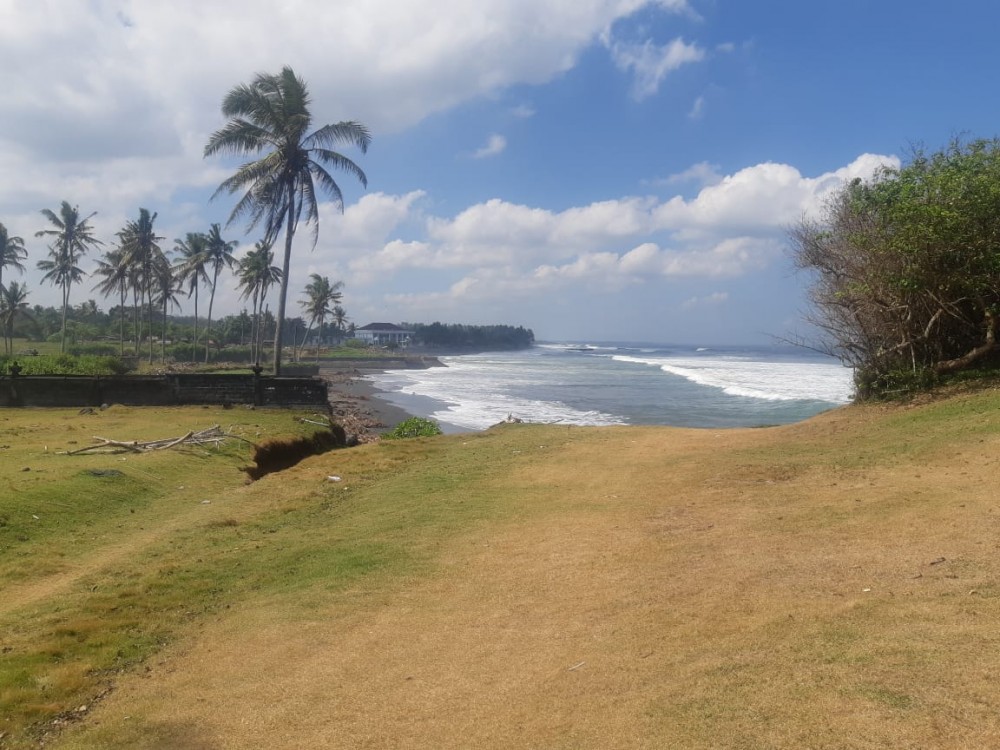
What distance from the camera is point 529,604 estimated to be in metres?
5.83

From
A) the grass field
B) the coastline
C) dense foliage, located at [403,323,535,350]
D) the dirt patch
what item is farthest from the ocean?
dense foliage, located at [403,323,535,350]

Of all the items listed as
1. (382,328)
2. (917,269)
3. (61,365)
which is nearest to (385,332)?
(382,328)

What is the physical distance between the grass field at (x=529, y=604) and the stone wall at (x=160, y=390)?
8.65 meters

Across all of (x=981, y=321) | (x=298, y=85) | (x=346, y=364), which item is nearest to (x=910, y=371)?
(x=981, y=321)

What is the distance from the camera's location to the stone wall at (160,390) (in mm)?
18922

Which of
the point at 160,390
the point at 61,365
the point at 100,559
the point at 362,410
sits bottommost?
the point at 362,410

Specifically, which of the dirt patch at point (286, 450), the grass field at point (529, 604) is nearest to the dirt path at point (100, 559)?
the grass field at point (529, 604)

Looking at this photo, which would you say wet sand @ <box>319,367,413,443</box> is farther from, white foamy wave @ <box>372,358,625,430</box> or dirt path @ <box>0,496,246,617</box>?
dirt path @ <box>0,496,246,617</box>

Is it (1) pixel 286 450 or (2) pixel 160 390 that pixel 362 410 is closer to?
(2) pixel 160 390

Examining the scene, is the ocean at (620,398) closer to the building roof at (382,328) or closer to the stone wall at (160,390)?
the stone wall at (160,390)

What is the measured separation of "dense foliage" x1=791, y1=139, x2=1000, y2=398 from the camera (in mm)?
12250

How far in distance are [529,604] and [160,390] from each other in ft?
55.6

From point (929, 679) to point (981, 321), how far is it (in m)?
12.8

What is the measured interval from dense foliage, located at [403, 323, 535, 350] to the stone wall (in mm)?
110509
